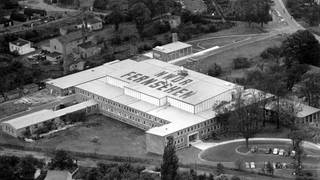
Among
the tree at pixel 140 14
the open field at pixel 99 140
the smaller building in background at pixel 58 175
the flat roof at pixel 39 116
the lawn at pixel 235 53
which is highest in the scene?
the tree at pixel 140 14

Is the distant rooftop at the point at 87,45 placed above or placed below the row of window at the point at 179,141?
above

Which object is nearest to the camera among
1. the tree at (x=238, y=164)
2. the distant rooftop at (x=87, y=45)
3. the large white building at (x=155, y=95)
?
the tree at (x=238, y=164)

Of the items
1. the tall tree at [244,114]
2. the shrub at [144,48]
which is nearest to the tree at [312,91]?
the tall tree at [244,114]

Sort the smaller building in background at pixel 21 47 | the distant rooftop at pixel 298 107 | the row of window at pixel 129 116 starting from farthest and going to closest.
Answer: the smaller building in background at pixel 21 47 < the row of window at pixel 129 116 < the distant rooftop at pixel 298 107

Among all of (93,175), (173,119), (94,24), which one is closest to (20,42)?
(94,24)

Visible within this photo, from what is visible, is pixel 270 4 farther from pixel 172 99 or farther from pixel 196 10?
pixel 172 99

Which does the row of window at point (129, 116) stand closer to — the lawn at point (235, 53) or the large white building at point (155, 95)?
the large white building at point (155, 95)

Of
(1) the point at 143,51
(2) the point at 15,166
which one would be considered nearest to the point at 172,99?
(2) the point at 15,166
